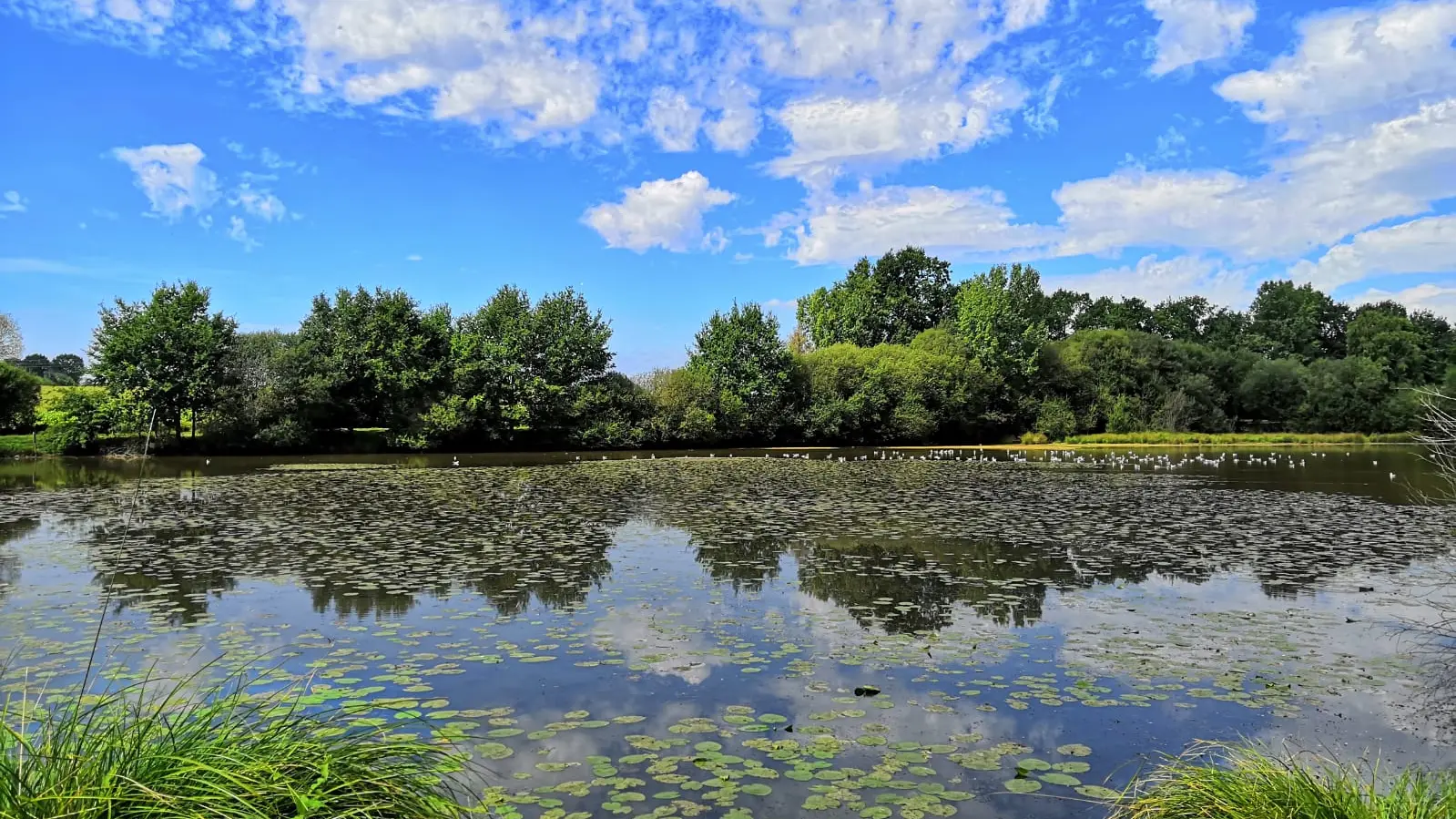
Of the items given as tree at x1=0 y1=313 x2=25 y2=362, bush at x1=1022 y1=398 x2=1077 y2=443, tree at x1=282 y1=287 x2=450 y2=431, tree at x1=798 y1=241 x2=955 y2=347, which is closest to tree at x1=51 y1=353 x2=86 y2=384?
tree at x1=0 y1=313 x2=25 y2=362

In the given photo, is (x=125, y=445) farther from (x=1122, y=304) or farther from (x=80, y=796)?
(x=1122, y=304)

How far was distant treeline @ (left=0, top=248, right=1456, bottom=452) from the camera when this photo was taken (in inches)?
1571

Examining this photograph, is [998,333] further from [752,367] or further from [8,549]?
[8,549]

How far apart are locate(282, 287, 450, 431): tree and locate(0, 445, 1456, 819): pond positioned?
76.7ft

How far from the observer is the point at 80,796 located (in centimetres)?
278

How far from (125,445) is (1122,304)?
3223 inches

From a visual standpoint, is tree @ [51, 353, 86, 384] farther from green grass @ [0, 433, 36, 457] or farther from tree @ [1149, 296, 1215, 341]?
tree @ [1149, 296, 1215, 341]

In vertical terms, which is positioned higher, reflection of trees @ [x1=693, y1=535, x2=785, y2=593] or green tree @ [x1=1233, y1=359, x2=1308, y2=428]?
green tree @ [x1=1233, y1=359, x2=1308, y2=428]

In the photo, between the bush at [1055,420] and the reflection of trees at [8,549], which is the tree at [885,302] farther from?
the reflection of trees at [8,549]

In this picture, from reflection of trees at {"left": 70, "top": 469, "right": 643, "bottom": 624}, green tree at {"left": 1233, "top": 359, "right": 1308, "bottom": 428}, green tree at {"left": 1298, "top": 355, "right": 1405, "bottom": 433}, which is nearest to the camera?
reflection of trees at {"left": 70, "top": 469, "right": 643, "bottom": 624}

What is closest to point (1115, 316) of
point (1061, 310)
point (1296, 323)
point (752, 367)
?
point (1061, 310)

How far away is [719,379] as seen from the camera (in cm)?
5206

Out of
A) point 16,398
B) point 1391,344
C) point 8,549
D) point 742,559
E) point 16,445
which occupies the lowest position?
point 742,559

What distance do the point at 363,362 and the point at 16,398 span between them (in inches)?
671
